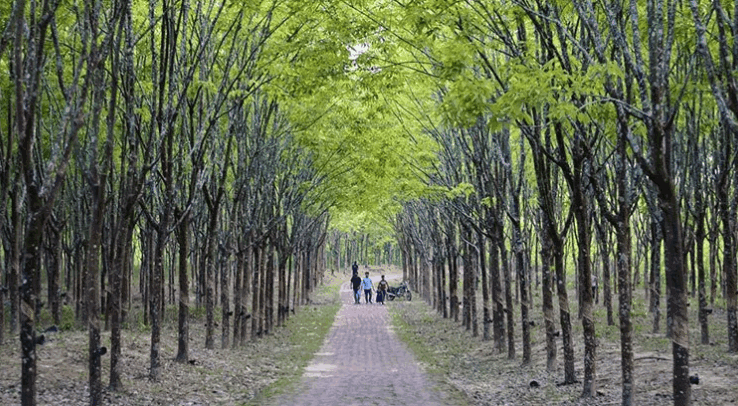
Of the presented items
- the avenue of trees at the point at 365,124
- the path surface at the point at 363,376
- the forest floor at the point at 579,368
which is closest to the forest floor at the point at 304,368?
the forest floor at the point at 579,368

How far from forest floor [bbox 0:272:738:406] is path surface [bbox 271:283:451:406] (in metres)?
0.42

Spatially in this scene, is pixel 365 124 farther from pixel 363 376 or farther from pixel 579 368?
pixel 579 368

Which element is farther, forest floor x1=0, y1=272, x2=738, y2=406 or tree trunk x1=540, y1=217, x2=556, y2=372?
tree trunk x1=540, y1=217, x2=556, y2=372

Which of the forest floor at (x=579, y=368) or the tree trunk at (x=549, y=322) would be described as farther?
the tree trunk at (x=549, y=322)

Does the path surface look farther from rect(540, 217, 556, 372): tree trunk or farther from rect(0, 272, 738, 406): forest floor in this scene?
rect(540, 217, 556, 372): tree trunk

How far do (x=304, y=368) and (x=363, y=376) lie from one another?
2.21 m

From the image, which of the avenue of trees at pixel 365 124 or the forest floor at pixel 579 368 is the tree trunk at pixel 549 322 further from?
the forest floor at pixel 579 368

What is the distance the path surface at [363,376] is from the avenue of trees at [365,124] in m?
3.05

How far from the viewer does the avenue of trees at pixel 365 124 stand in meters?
7.59

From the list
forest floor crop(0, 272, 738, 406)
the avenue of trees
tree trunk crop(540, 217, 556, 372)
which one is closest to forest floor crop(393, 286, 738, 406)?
forest floor crop(0, 272, 738, 406)

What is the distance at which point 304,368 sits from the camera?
17094 millimetres

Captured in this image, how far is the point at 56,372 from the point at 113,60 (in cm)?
655

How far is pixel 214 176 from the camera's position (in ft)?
63.3

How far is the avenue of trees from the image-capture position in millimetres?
7590
